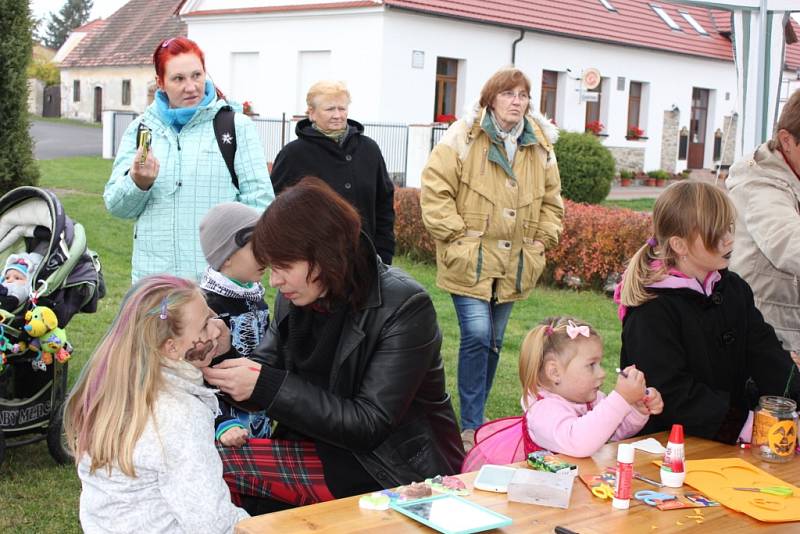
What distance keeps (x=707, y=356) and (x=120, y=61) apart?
42516 millimetres

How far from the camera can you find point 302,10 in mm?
23344

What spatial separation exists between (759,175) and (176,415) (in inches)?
104

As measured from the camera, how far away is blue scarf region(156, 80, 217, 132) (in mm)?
4703

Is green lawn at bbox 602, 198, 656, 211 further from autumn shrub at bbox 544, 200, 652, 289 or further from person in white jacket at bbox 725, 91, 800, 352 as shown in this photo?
person in white jacket at bbox 725, 91, 800, 352

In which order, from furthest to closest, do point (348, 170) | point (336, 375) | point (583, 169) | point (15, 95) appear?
point (583, 169) → point (15, 95) → point (348, 170) → point (336, 375)

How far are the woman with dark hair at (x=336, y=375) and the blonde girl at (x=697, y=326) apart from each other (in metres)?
0.74

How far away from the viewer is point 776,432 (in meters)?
3.10

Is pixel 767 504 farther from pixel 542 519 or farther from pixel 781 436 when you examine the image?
pixel 542 519

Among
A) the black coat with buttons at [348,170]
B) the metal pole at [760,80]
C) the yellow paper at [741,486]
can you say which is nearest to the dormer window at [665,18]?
the metal pole at [760,80]

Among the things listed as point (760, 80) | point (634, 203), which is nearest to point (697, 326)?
point (760, 80)

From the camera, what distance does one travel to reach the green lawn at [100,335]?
4461 millimetres

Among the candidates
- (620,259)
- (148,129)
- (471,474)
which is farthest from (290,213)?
(620,259)

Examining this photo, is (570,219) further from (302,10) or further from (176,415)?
(302,10)

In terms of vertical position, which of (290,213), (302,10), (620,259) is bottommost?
(620,259)
